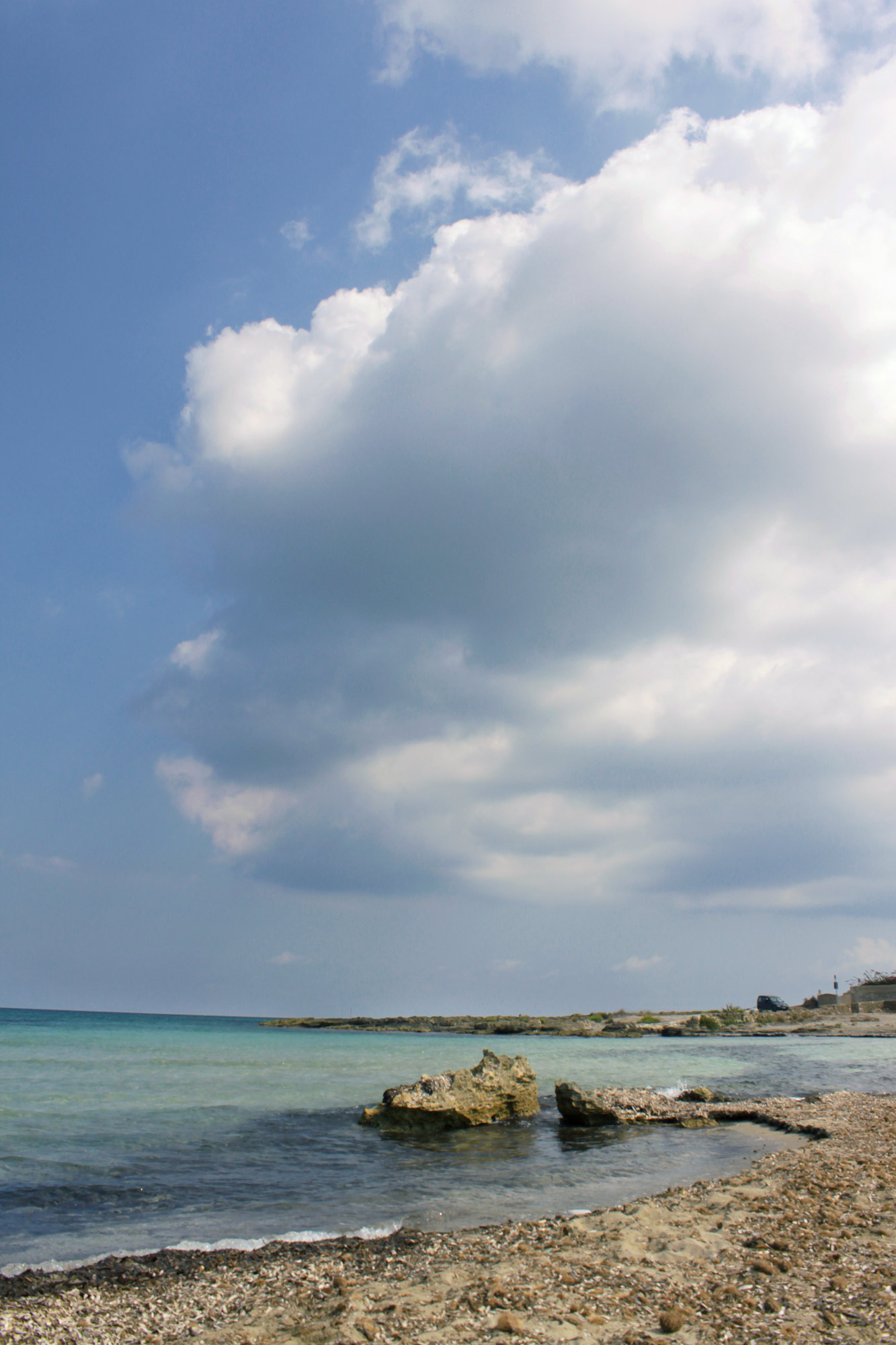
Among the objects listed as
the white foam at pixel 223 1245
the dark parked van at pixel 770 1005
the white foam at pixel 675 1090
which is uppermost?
the white foam at pixel 223 1245

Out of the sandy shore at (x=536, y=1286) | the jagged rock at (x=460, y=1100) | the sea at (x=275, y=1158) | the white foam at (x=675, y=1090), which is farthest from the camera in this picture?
the white foam at (x=675, y=1090)

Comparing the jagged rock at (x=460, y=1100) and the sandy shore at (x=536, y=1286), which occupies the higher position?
the sandy shore at (x=536, y=1286)

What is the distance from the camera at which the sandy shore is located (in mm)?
7645

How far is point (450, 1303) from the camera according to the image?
27.2 ft

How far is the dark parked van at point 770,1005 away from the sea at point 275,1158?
86.0 metres

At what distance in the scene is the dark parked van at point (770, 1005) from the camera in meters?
116

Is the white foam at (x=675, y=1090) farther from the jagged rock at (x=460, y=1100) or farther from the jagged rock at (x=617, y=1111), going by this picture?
the jagged rock at (x=460, y=1100)

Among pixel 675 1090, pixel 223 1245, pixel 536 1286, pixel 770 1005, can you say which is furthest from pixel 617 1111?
pixel 770 1005

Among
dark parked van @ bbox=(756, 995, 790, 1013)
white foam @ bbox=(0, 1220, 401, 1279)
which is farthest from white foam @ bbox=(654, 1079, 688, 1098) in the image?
dark parked van @ bbox=(756, 995, 790, 1013)

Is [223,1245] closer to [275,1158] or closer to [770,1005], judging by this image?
[275,1158]

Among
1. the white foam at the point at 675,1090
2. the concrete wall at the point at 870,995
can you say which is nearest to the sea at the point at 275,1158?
the white foam at the point at 675,1090

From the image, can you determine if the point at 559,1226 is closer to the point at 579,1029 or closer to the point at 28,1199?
the point at 28,1199

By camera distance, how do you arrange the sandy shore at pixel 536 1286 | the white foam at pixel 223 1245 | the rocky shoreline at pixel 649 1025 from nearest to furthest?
the sandy shore at pixel 536 1286
the white foam at pixel 223 1245
the rocky shoreline at pixel 649 1025

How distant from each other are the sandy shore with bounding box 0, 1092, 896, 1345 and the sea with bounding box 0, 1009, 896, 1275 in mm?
1490
